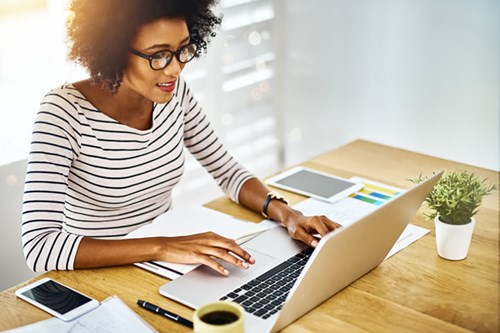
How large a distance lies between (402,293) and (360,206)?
40 centimetres

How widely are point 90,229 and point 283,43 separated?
1.75 m

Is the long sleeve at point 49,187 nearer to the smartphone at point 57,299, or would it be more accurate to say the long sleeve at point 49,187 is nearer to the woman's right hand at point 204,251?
the smartphone at point 57,299

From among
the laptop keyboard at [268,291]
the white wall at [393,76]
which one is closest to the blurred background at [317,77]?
the white wall at [393,76]

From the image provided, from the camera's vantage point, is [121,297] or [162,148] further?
[162,148]

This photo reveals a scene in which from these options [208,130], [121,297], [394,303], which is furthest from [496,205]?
[121,297]

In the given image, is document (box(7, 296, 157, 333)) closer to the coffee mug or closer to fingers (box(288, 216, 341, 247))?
the coffee mug

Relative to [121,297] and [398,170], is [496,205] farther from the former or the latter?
[121,297]

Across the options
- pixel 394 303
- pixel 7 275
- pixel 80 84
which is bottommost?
pixel 7 275

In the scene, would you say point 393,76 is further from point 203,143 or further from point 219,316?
point 219,316

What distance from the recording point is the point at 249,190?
169cm

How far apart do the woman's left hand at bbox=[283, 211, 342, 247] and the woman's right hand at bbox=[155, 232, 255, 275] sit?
0.48 ft

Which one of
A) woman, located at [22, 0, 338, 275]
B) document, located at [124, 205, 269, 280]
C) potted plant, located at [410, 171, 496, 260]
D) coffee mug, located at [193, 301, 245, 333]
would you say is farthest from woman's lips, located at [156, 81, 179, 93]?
coffee mug, located at [193, 301, 245, 333]

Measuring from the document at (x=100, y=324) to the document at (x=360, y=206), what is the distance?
0.56m

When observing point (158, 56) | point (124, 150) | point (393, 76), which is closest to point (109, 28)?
point (158, 56)
